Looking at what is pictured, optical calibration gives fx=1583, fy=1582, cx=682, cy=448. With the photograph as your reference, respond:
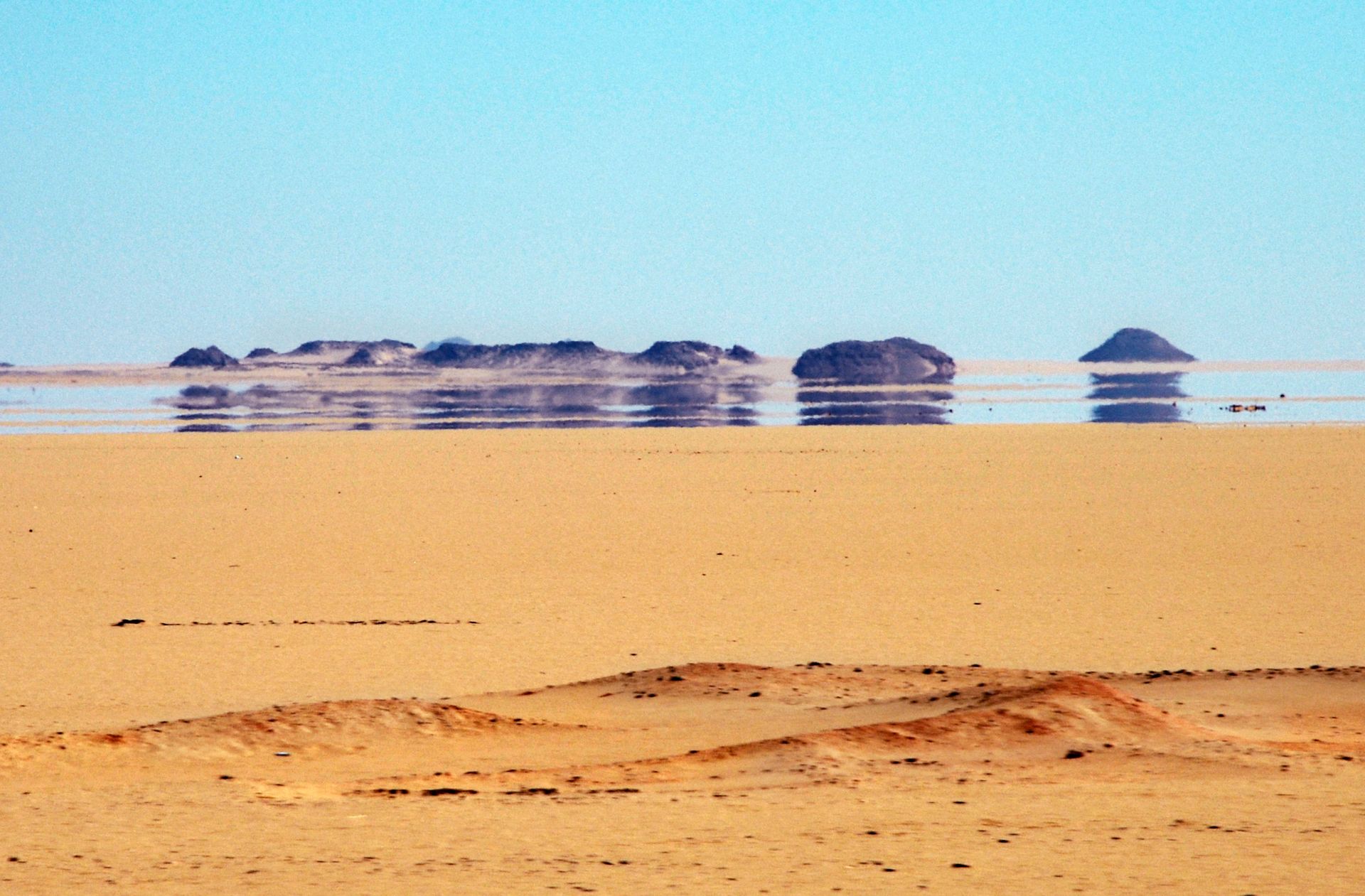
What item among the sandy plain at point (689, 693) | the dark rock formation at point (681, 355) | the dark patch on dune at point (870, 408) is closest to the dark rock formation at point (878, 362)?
the dark rock formation at point (681, 355)

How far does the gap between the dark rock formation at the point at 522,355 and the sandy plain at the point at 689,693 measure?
139 metres

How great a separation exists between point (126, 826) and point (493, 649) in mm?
6863

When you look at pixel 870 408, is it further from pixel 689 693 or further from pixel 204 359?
pixel 204 359

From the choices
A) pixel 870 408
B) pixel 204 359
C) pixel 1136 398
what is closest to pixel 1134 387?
pixel 1136 398

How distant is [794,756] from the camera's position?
9.71 metres

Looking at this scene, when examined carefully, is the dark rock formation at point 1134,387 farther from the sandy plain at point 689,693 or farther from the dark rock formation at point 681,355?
the sandy plain at point 689,693

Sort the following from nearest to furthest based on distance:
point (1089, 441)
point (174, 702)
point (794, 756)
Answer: point (794, 756)
point (174, 702)
point (1089, 441)

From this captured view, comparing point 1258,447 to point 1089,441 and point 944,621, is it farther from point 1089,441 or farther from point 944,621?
point 944,621

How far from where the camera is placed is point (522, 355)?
174375 mm

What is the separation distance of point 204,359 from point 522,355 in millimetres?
34264

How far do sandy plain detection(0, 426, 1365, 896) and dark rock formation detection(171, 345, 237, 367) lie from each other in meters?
144

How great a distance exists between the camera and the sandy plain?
24.9 ft

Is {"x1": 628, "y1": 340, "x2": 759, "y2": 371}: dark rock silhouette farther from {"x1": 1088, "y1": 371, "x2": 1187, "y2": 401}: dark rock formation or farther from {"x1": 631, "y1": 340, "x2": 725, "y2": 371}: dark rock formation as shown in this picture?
{"x1": 1088, "y1": 371, "x2": 1187, "y2": 401}: dark rock formation

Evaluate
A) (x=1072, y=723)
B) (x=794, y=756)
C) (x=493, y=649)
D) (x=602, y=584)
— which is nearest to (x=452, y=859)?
(x=794, y=756)
